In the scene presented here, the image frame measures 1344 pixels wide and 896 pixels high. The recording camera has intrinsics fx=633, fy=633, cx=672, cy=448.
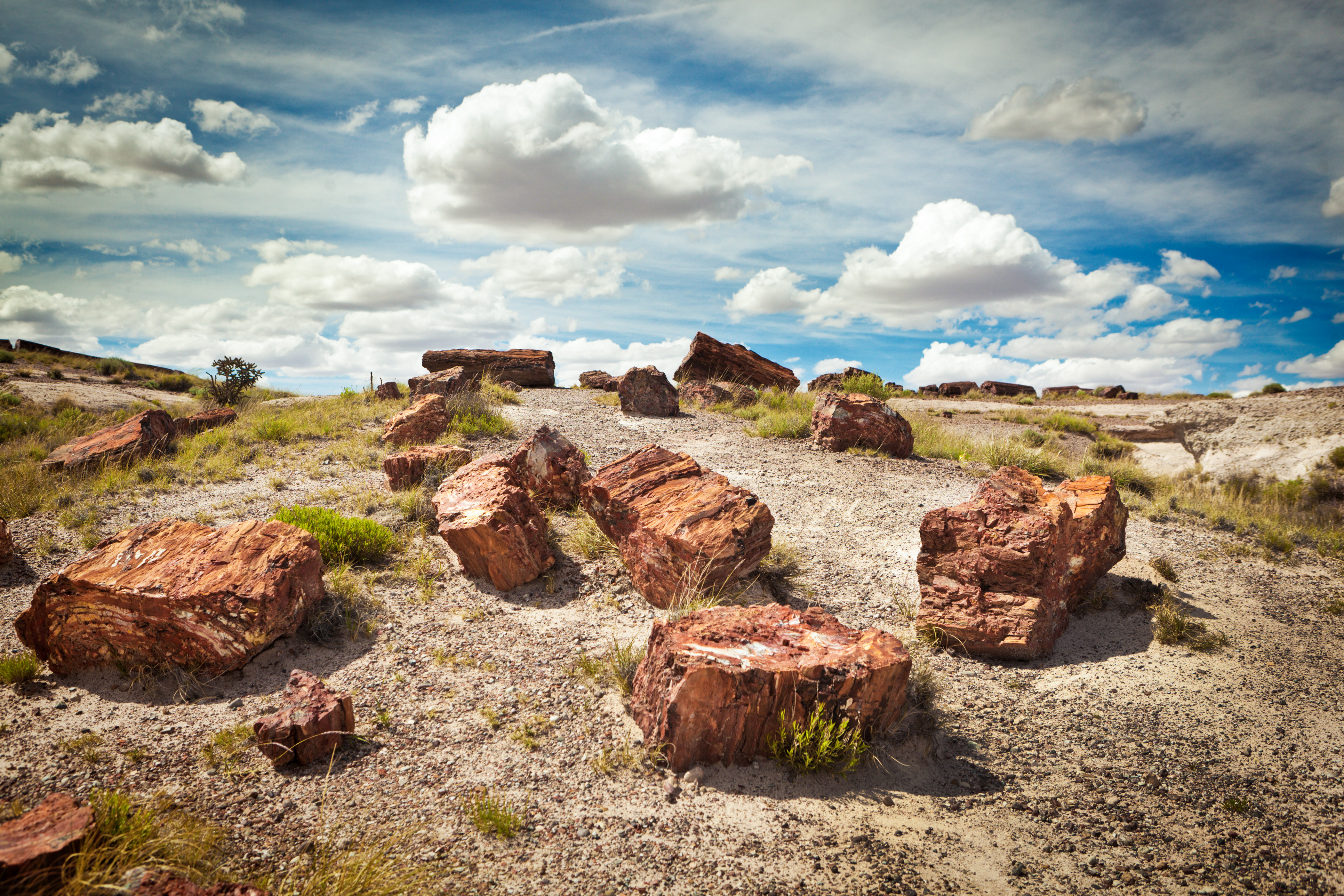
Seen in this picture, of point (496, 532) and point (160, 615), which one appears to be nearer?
point (160, 615)

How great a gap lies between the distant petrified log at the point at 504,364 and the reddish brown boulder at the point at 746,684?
14.1 m

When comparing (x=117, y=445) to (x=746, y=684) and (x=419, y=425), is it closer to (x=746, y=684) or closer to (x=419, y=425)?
(x=419, y=425)

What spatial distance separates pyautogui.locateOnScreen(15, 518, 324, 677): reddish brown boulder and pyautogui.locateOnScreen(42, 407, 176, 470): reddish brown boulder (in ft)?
18.5

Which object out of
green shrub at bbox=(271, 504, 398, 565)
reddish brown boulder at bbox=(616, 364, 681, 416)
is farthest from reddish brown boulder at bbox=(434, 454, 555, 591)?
reddish brown boulder at bbox=(616, 364, 681, 416)

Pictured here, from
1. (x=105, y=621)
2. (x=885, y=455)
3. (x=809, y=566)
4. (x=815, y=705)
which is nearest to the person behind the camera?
(x=815, y=705)

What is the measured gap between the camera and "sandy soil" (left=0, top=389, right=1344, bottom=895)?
3.29 metres

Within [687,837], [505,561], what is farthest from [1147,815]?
[505,561]

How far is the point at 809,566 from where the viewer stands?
273 inches

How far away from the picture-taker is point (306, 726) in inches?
155

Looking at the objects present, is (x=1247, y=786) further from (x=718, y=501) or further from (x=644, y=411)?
(x=644, y=411)

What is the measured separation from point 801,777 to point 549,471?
519 cm

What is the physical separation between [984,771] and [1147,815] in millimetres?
872

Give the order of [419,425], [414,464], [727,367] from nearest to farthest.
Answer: [414,464], [419,425], [727,367]

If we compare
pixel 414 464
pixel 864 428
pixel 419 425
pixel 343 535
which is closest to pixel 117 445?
pixel 419 425
